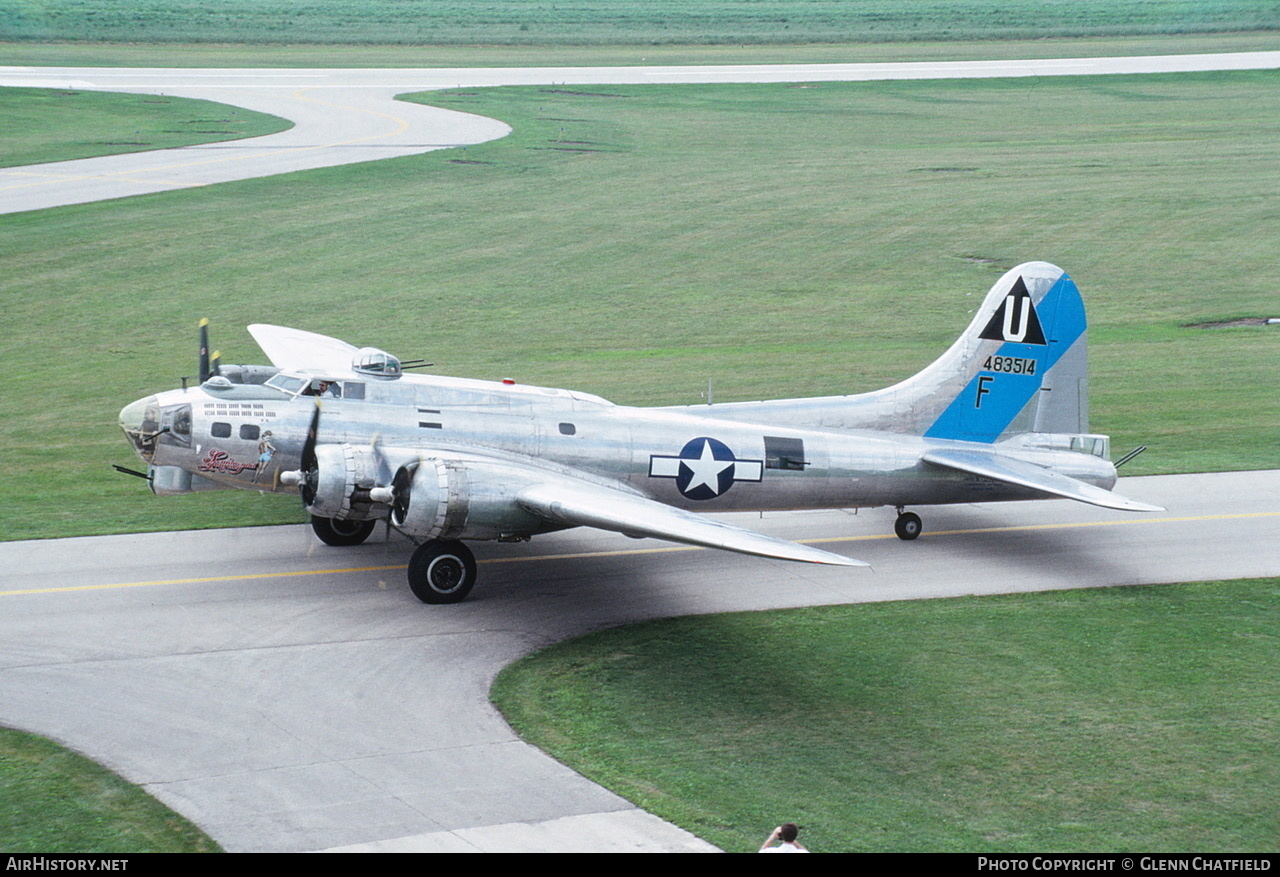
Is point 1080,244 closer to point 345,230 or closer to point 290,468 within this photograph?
point 345,230

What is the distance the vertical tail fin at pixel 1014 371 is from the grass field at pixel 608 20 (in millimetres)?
85825

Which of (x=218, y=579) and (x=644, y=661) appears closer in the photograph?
(x=644, y=661)

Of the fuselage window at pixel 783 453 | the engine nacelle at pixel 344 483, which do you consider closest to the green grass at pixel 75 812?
the engine nacelle at pixel 344 483

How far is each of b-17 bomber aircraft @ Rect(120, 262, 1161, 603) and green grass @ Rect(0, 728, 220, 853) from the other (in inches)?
254

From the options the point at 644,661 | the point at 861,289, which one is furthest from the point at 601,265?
the point at 644,661

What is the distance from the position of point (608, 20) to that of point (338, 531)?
96982 millimetres

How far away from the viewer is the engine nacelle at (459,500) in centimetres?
2105

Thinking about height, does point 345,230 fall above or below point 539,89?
below

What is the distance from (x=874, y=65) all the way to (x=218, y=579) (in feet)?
271

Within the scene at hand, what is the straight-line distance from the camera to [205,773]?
15938 mm

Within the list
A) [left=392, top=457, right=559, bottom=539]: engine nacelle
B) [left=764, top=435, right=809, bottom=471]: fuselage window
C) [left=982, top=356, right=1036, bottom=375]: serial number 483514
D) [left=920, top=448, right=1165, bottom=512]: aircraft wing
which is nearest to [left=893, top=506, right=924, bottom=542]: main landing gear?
[left=920, top=448, right=1165, bottom=512]: aircraft wing

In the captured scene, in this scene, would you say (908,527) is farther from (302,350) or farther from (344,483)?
(302,350)

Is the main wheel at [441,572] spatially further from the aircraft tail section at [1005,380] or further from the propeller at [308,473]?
the aircraft tail section at [1005,380]

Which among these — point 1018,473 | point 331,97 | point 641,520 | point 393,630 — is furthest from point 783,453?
point 331,97
